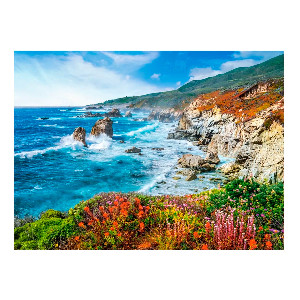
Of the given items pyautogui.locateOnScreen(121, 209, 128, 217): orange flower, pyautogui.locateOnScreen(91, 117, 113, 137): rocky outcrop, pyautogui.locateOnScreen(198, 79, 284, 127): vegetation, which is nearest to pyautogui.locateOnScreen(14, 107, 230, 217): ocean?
pyautogui.locateOnScreen(91, 117, 113, 137): rocky outcrop

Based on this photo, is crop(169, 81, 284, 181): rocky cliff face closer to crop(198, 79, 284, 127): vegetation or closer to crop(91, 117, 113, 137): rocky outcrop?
crop(198, 79, 284, 127): vegetation

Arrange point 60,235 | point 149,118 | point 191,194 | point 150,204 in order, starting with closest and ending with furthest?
1. point 60,235
2. point 150,204
3. point 191,194
4. point 149,118

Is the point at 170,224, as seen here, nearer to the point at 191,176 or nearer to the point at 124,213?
the point at 124,213

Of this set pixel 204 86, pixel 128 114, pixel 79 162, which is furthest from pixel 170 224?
pixel 204 86

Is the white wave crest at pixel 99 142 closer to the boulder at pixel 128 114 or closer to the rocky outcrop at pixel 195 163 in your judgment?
the boulder at pixel 128 114
